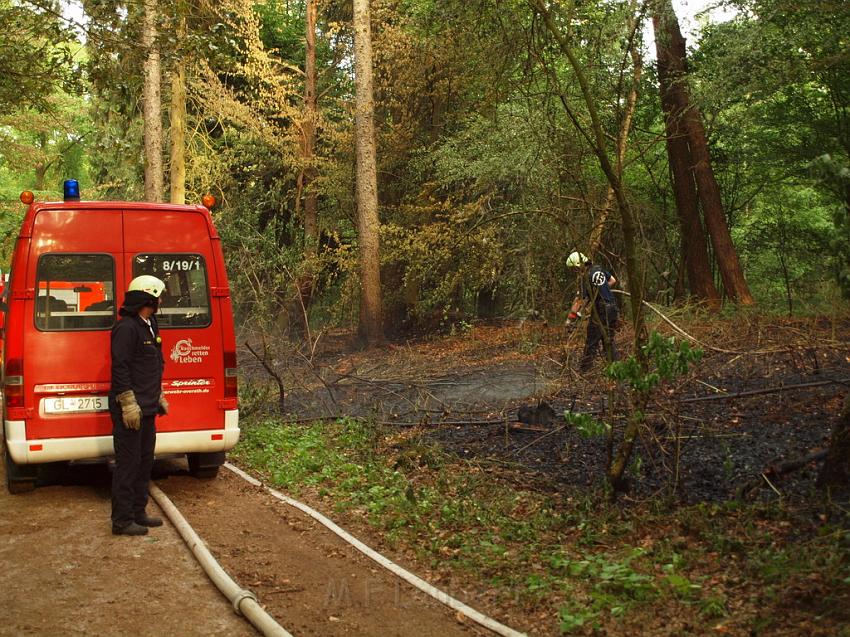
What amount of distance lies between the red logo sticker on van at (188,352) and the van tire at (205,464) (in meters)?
1.11

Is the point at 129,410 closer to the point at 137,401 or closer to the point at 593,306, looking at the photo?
the point at 137,401

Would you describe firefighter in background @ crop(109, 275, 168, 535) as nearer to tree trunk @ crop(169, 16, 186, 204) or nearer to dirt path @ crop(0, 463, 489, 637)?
dirt path @ crop(0, 463, 489, 637)

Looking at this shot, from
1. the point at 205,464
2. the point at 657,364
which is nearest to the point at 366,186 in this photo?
the point at 205,464

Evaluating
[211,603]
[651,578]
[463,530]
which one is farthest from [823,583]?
[211,603]

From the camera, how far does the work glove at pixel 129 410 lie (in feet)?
25.8

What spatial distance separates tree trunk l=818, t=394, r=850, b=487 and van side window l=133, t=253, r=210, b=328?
19.5ft

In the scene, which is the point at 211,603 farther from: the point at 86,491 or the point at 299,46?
the point at 299,46

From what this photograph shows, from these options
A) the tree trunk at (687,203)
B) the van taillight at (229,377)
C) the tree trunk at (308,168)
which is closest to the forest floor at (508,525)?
the van taillight at (229,377)

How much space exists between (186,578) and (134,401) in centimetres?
188

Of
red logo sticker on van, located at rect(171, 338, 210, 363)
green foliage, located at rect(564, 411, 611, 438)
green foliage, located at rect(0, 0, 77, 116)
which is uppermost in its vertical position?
green foliage, located at rect(0, 0, 77, 116)

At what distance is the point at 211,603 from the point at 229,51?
344 inches

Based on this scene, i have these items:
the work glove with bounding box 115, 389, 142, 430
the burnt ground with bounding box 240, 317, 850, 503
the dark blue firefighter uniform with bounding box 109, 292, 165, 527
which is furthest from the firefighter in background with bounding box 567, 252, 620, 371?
the work glove with bounding box 115, 389, 142, 430

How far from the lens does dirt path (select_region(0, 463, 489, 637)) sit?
226 inches

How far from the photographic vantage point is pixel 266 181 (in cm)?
2939
